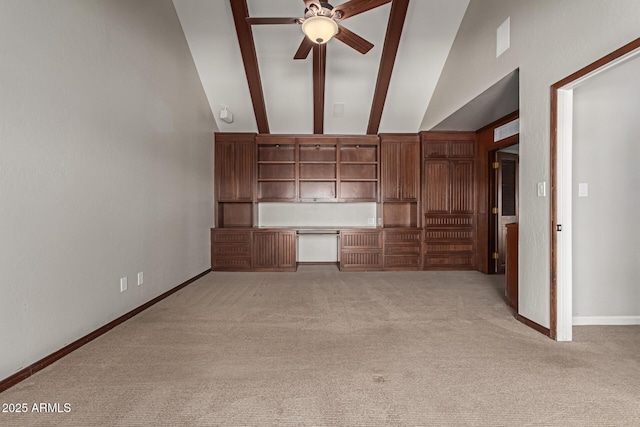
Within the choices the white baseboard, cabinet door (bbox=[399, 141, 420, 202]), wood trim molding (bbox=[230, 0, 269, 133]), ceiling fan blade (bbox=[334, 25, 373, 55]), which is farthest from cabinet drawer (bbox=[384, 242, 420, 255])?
ceiling fan blade (bbox=[334, 25, 373, 55])

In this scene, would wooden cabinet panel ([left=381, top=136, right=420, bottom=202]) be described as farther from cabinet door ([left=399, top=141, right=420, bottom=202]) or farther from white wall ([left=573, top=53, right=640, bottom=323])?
white wall ([left=573, top=53, right=640, bottom=323])

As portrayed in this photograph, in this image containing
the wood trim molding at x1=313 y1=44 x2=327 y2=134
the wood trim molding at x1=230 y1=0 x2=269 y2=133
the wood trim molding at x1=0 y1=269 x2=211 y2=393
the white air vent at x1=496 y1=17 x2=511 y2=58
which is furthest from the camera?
the wood trim molding at x1=313 y1=44 x2=327 y2=134

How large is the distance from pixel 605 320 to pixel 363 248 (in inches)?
132

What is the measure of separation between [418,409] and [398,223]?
187 inches

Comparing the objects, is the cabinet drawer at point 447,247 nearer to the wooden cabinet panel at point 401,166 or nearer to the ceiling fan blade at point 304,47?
the wooden cabinet panel at point 401,166

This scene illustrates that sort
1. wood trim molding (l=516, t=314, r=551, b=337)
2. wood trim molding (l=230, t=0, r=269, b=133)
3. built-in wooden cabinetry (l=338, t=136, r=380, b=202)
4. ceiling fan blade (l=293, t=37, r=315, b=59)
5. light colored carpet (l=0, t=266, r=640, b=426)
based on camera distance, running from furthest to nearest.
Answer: built-in wooden cabinetry (l=338, t=136, r=380, b=202) → wood trim molding (l=230, t=0, r=269, b=133) → ceiling fan blade (l=293, t=37, r=315, b=59) → wood trim molding (l=516, t=314, r=551, b=337) → light colored carpet (l=0, t=266, r=640, b=426)

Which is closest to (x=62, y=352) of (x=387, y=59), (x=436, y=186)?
(x=387, y=59)

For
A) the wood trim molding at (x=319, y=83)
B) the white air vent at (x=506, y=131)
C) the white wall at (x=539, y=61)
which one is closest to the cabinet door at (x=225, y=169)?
A: the wood trim molding at (x=319, y=83)

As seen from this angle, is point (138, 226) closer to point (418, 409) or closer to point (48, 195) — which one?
point (48, 195)

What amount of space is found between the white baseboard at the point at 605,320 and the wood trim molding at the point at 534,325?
524 millimetres

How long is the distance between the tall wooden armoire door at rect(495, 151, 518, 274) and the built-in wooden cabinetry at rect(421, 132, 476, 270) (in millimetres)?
419

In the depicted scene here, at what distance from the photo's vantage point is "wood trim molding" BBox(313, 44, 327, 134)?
4595 millimetres

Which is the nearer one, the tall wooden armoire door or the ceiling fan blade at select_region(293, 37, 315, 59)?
the ceiling fan blade at select_region(293, 37, 315, 59)

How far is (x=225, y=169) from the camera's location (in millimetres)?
5902
